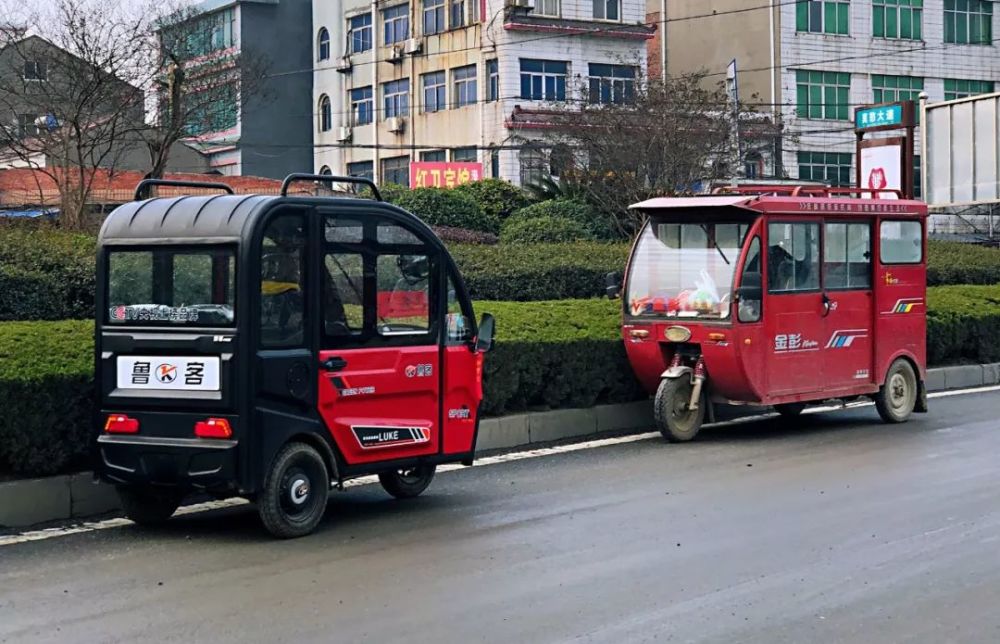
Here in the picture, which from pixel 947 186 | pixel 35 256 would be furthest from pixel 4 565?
Answer: pixel 947 186

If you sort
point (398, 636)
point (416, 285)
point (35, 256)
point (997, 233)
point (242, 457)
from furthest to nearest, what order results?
1. point (997, 233)
2. point (35, 256)
3. point (416, 285)
4. point (242, 457)
5. point (398, 636)

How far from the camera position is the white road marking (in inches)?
339

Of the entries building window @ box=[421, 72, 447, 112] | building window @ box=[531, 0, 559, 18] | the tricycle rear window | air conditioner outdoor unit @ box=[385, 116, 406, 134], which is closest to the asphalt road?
the tricycle rear window

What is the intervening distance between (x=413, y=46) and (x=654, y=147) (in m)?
26.3

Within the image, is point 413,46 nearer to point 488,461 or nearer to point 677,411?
point 677,411

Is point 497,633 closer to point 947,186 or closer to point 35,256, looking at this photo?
point 35,256

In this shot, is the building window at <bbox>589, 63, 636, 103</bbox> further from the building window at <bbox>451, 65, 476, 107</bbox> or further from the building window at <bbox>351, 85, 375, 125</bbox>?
the building window at <bbox>351, 85, 375, 125</bbox>

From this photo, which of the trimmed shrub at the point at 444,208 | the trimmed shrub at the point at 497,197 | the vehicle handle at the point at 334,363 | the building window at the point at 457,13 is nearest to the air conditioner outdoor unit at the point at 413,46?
the building window at the point at 457,13

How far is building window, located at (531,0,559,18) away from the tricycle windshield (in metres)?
37.6

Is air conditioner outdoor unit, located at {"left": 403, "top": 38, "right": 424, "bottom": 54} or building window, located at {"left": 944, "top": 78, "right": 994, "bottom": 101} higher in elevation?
air conditioner outdoor unit, located at {"left": 403, "top": 38, "right": 424, "bottom": 54}

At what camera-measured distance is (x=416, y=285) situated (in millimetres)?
9352

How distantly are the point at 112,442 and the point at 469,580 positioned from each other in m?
2.56

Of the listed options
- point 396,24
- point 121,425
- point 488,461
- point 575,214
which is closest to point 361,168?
point 396,24

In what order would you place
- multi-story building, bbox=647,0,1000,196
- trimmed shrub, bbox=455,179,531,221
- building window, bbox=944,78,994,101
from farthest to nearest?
building window, bbox=944,78,994,101, multi-story building, bbox=647,0,1000,196, trimmed shrub, bbox=455,179,531,221
